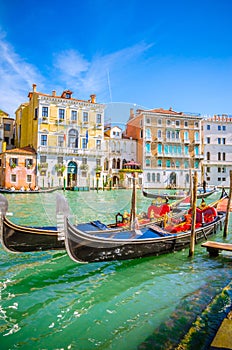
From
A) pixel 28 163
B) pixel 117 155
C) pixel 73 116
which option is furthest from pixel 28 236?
pixel 117 155

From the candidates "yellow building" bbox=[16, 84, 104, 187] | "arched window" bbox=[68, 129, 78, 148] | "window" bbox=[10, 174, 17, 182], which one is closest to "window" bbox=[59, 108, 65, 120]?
"yellow building" bbox=[16, 84, 104, 187]

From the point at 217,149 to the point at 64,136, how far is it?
1626cm

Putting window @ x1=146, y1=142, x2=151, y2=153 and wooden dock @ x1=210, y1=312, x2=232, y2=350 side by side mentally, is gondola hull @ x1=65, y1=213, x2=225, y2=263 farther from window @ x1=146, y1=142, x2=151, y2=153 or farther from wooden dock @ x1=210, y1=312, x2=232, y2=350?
window @ x1=146, y1=142, x2=151, y2=153

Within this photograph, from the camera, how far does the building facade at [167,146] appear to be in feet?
88.4

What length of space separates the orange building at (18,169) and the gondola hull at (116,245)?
16.7m

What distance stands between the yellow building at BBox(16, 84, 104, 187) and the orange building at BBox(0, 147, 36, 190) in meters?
0.52

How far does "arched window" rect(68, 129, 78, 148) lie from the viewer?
23375 millimetres

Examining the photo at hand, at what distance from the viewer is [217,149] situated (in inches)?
1185

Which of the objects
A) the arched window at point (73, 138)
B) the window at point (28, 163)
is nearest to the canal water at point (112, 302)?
the window at point (28, 163)

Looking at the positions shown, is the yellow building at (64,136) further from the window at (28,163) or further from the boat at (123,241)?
the boat at (123,241)

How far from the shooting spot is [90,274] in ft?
13.6

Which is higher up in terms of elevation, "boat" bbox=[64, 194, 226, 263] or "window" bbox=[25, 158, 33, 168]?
"window" bbox=[25, 158, 33, 168]

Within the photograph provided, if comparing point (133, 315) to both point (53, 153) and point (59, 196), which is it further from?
point (53, 153)

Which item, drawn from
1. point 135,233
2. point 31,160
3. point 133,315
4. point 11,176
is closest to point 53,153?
point 31,160
